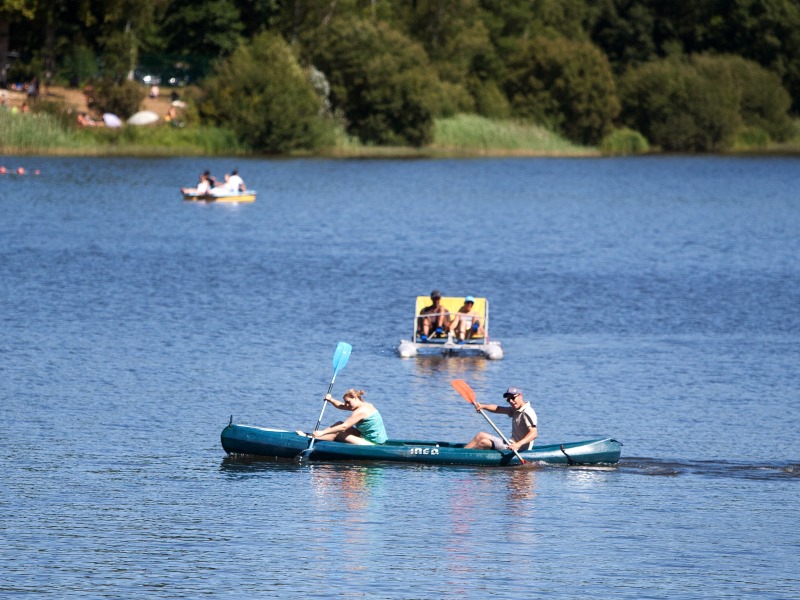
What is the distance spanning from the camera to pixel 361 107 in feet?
333

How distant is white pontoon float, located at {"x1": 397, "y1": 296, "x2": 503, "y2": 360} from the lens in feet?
101

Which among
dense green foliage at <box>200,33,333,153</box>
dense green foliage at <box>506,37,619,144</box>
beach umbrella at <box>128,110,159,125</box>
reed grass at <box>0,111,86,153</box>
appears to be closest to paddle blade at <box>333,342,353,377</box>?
reed grass at <box>0,111,86,153</box>

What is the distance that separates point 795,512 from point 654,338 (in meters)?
14.8

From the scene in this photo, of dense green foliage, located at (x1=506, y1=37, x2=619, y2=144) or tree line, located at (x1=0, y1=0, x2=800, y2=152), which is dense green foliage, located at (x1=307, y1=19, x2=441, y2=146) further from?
dense green foliage, located at (x1=506, y1=37, x2=619, y2=144)

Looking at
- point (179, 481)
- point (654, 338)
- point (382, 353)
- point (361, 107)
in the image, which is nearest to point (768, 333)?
point (654, 338)

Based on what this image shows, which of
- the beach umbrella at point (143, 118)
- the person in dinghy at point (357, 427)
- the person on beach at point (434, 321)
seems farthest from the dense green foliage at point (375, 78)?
the person in dinghy at point (357, 427)

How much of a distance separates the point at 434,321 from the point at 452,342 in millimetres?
751

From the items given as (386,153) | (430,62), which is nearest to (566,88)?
(430,62)

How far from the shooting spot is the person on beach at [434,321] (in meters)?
31.2

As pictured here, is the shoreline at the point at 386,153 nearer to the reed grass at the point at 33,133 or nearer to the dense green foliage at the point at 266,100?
the reed grass at the point at 33,133

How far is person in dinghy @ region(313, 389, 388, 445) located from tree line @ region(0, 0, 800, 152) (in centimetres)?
7004

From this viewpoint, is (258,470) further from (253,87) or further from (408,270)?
(253,87)

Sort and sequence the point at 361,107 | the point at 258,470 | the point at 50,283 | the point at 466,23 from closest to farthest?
the point at 258,470, the point at 50,283, the point at 361,107, the point at 466,23

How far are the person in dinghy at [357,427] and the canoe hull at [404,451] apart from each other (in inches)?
6.4
